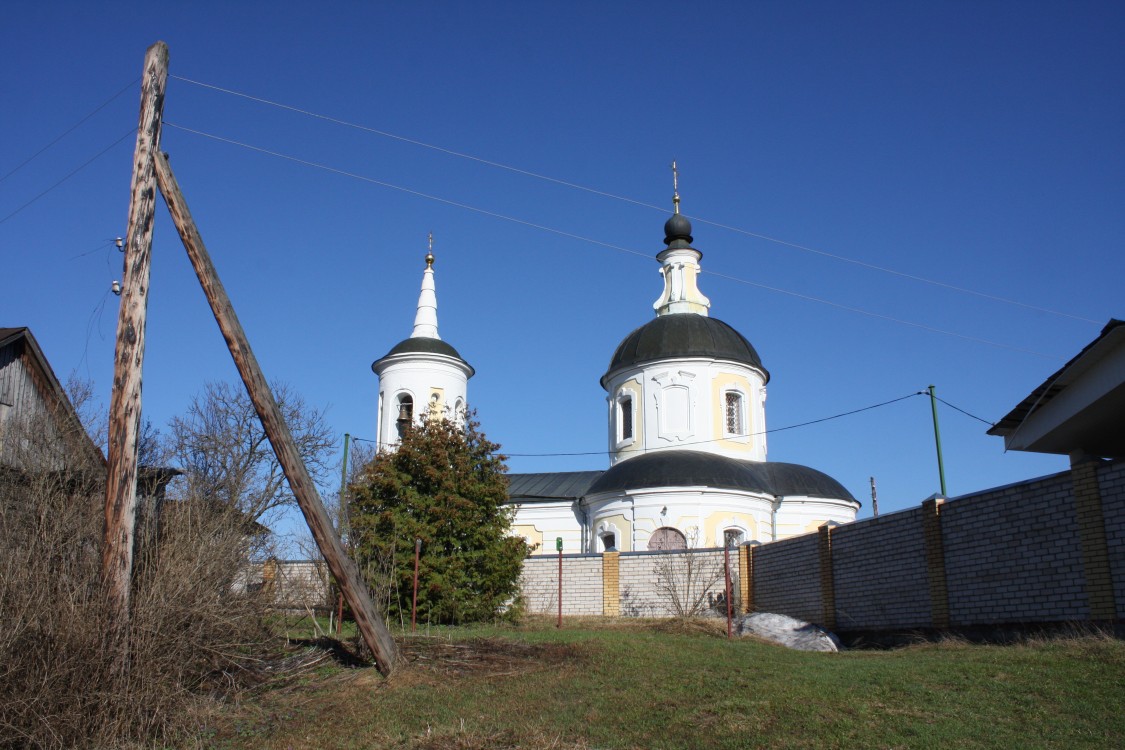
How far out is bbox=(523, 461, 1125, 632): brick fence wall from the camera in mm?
12180

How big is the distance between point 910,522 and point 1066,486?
3659 mm

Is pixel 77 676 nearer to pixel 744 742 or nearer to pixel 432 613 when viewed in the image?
pixel 744 742

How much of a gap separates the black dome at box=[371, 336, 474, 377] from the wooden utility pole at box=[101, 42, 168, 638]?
26274mm

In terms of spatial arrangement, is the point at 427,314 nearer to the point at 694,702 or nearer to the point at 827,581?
the point at 827,581

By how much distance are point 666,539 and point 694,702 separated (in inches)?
804

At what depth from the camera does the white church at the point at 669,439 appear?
29.9 metres

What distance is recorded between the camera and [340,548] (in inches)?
422

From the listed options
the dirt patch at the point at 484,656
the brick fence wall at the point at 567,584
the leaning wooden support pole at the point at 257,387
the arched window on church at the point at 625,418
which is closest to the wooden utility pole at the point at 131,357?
the leaning wooden support pole at the point at 257,387

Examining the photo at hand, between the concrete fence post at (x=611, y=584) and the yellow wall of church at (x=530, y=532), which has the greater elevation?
the yellow wall of church at (x=530, y=532)

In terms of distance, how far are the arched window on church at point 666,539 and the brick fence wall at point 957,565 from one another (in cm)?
587

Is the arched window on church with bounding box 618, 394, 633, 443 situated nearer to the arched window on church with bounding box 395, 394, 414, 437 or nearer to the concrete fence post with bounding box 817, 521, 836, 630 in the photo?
the arched window on church with bounding box 395, 394, 414, 437

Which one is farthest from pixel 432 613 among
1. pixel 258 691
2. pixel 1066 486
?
pixel 1066 486

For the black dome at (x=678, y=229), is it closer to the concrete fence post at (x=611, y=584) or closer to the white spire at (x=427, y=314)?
the white spire at (x=427, y=314)

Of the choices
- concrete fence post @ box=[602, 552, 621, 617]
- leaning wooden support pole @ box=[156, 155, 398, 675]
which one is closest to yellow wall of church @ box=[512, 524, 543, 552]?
concrete fence post @ box=[602, 552, 621, 617]
